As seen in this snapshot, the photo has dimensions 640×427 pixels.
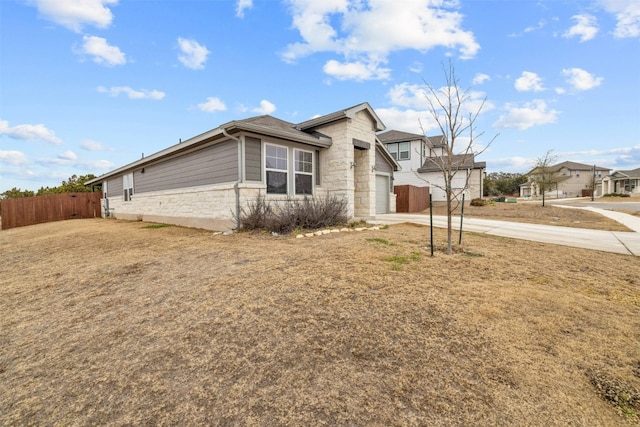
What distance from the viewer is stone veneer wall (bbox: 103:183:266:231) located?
338 inches

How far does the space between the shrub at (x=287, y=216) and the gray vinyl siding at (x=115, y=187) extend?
44.5 ft

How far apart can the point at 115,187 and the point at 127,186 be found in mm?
2641

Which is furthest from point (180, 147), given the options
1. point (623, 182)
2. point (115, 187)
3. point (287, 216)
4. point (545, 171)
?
point (623, 182)

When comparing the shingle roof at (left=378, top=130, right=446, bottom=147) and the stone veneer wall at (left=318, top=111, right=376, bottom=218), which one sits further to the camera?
the shingle roof at (left=378, top=130, right=446, bottom=147)

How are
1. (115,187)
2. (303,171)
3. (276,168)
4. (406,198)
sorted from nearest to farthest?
1. (276,168)
2. (303,171)
3. (115,187)
4. (406,198)

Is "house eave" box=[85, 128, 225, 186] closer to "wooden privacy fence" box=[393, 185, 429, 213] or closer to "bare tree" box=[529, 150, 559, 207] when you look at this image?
"wooden privacy fence" box=[393, 185, 429, 213]

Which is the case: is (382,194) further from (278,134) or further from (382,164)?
(278,134)

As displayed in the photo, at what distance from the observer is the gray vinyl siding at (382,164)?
1549 centimetres

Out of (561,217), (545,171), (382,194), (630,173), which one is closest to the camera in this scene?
(561,217)

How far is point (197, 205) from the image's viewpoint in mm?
10180

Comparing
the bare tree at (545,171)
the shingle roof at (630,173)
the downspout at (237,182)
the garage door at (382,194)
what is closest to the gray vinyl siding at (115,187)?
the downspout at (237,182)

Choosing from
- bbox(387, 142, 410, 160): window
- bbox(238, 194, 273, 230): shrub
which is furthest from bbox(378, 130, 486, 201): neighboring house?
bbox(238, 194, 273, 230): shrub

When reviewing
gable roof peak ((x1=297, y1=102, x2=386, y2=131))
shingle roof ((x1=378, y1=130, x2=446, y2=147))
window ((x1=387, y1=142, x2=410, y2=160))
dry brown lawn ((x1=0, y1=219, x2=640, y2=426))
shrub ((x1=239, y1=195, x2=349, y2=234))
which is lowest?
dry brown lawn ((x1=0, y1=219, x2=640, y2=426))

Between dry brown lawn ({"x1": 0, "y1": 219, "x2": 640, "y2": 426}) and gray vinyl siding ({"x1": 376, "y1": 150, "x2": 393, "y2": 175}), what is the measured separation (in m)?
11.3
